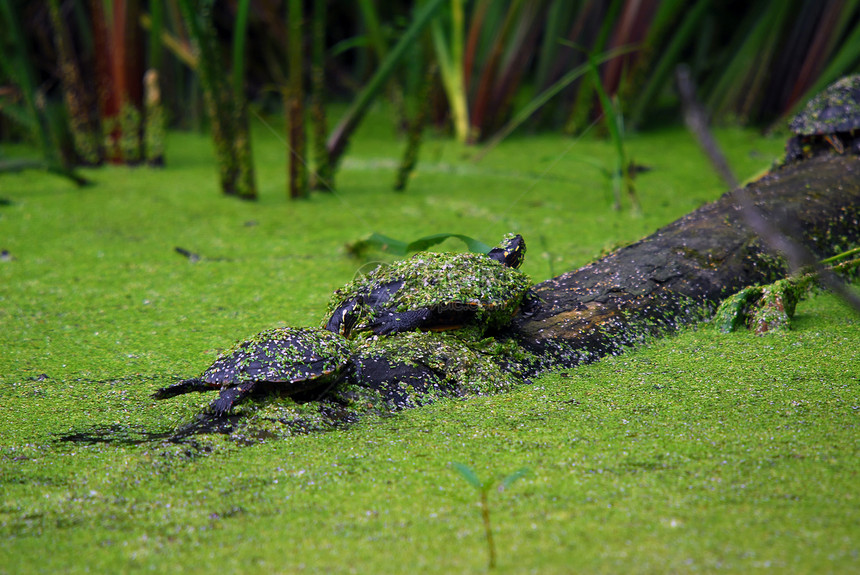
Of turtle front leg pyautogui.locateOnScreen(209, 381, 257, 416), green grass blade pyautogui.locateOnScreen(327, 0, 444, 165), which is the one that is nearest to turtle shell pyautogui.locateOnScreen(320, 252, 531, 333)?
turtle front leg pyautogui.locateOnScreen(209, 381, 257, 416)

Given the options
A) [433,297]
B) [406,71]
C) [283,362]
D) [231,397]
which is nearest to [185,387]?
[231,397]

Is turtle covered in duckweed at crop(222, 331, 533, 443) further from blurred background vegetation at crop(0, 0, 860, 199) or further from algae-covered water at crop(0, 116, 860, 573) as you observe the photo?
blurred background vegetation at crop(0, 0, 860, 199)

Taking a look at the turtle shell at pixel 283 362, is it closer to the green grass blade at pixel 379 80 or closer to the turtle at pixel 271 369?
the turtle at pixel 271 369

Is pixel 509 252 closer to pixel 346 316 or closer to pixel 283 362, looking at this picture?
pixel 346 316

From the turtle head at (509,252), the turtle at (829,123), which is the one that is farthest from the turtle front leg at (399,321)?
the turtle at (829,123)

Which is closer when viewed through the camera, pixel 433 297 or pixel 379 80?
pixel 433 297

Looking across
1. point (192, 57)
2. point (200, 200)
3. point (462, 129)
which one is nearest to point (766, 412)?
point (200, 200)
